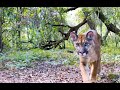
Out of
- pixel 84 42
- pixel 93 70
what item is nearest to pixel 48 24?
pixel 84 42

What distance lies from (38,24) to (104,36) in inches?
37.5

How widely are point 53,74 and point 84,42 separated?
643 millimetres

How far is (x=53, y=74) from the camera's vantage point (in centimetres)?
478

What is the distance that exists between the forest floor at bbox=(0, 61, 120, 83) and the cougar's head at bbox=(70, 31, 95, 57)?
1.04ft

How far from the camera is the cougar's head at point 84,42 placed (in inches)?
177

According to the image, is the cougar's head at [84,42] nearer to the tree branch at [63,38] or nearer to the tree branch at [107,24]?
the tree branch at [63,38]

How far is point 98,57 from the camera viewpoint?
180 inches

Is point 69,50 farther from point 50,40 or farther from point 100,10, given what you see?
point 100,10

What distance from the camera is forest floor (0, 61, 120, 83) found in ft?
15.4

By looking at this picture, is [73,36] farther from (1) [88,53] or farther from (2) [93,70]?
(2) [93,70]

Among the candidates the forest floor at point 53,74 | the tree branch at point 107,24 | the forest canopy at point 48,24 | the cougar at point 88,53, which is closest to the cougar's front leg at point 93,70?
the cougar at point 88,53

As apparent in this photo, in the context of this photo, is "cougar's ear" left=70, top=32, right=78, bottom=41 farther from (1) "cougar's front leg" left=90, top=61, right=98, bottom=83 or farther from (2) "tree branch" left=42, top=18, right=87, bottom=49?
(1) "cougar's front leg" left=90, top=61, right=98, bottom=83

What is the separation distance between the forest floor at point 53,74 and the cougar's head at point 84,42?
1.04ft
